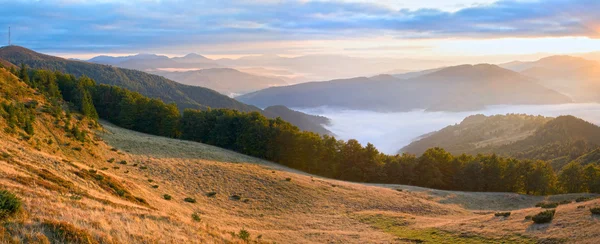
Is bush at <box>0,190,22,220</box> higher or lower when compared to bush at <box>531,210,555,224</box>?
higher

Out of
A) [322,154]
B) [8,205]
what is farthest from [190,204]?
[322,154]

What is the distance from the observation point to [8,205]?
14094 millimetres

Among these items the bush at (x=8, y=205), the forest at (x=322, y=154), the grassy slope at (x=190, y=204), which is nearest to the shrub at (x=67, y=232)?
the grassy slope at (x=190, y=204)

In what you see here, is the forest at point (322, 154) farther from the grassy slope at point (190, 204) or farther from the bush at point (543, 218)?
the bush at point (543, 218)

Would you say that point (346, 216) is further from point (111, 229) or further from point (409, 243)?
point (111, 229)

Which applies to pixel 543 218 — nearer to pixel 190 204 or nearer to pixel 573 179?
pixel 190 204

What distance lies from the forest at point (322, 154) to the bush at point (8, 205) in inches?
2727

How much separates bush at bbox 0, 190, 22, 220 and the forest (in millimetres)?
69267

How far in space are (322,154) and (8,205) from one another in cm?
8233

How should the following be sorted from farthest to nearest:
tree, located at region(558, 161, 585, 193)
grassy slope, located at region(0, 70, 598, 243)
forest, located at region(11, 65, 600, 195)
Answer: forest, located at region(11, 65, 600, 195) → tree, located at region(558, 161, 585, 193) → grassy slope, located at region(0, 70, 598, 243)

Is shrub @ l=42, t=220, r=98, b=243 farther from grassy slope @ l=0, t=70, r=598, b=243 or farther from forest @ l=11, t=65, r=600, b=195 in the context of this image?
forest @ l=11, t=65, r=600, b=195

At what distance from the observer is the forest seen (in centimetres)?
8238

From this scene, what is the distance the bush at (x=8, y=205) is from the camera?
13773mm

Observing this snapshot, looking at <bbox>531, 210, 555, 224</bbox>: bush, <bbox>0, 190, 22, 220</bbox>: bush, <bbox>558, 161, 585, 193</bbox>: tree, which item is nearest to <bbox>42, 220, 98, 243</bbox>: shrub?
<bbox>0, 190, 22, 220</bbox>: bush
